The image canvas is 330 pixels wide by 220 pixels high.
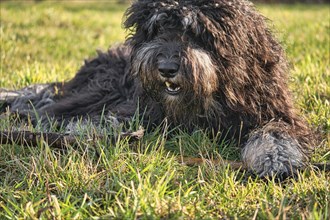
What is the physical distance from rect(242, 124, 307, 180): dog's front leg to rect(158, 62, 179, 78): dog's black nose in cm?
80

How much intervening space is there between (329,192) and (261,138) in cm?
100

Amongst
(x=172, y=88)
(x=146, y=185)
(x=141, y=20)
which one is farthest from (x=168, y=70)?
(x=146, y=185)

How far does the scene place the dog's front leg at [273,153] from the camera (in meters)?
4.06

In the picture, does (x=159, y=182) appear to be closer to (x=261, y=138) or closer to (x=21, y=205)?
(x=21, y=205)

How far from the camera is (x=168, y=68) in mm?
4238

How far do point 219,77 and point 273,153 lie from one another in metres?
0.73

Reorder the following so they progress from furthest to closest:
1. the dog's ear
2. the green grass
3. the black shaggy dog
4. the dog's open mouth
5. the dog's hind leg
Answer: the dog's hind leg < the dog's ear < the dog's open mouth < the black shaggy dog < the green grass

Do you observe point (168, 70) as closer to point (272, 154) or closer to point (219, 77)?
point (219, 77)

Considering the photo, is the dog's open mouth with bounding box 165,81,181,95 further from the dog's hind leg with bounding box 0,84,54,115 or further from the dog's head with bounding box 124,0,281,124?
the dog's hind leg with bounding box 0,84,54,115

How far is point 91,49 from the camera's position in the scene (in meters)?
9.98

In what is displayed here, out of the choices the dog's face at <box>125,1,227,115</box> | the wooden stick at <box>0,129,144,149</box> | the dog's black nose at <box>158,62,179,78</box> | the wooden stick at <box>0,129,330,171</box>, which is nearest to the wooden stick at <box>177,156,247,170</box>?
the wooden stick at <box>0,129,330,171</box>

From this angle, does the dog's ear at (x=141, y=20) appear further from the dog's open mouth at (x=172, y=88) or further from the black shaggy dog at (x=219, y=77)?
the dog's open mouth at (x=172, y=88)

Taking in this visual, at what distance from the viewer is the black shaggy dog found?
4.27 meters

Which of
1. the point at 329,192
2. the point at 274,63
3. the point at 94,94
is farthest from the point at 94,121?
the point at 329,192
